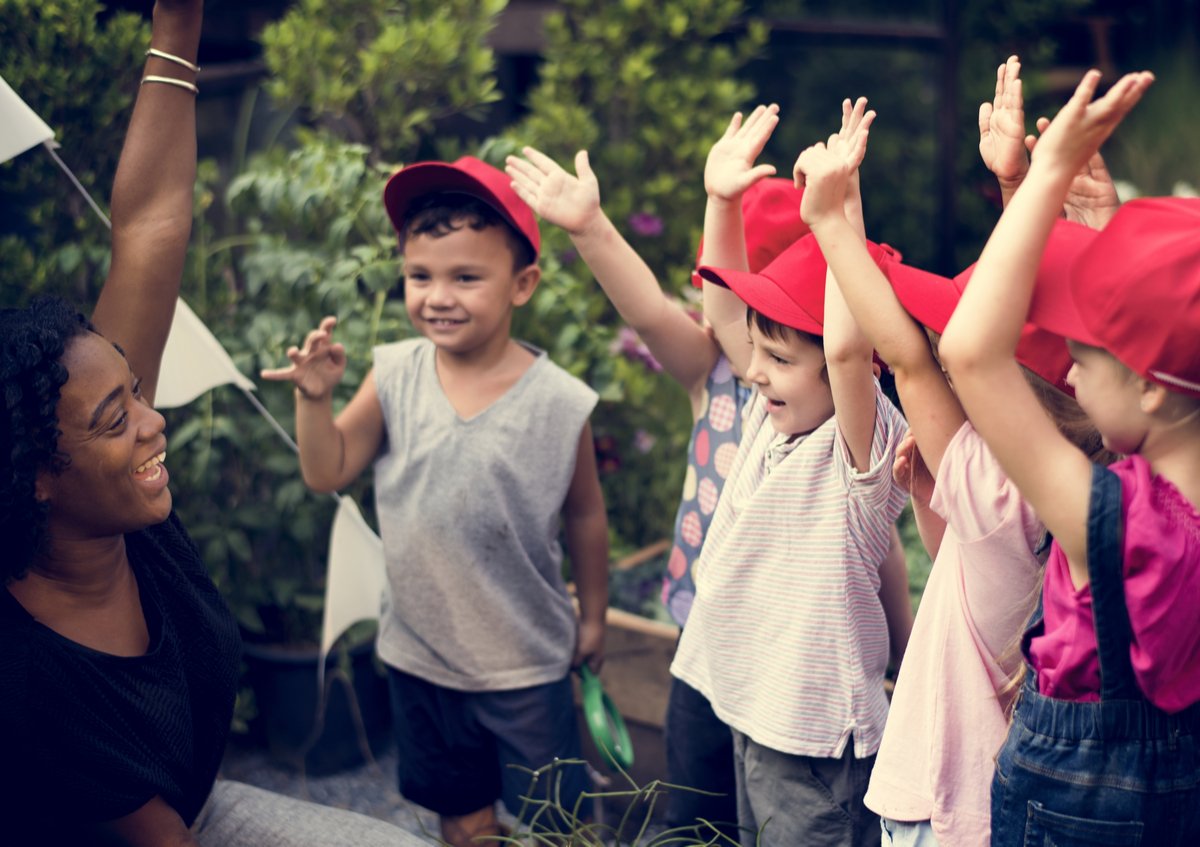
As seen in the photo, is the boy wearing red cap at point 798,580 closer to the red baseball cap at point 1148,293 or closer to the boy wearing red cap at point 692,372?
the boy wearing red cap at point 692,372

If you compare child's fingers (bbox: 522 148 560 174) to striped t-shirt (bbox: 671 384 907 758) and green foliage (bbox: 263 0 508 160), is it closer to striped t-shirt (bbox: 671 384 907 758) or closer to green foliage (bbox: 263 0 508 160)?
striped t-shirt (bbox: 671 384 907 758)

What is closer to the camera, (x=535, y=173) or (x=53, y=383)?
(x=53, y=383)

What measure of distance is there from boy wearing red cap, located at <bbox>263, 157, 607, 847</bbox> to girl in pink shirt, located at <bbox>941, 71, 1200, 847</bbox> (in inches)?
49.6

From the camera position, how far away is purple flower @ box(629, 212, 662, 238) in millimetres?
4051

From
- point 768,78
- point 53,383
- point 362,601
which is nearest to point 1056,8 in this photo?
point 768,78

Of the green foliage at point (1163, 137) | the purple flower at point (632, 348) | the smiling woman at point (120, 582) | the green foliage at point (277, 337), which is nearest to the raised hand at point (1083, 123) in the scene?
the smiling woman at point (120, 582)

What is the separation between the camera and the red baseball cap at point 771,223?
7.94ft

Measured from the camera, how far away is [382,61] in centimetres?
336

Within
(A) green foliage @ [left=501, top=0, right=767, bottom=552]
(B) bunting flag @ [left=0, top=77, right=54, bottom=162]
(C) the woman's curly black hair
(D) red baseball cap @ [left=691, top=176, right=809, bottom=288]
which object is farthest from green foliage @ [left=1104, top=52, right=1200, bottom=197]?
(C) the woman's curly black hair

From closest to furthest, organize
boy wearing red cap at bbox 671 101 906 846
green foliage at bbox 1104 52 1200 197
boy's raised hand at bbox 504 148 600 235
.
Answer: boy wearing red cap at bbox 671 101 906 846
boy's raised hand at bbox 504 148 600 235
green foliage at bbox 1104 52 1200 197

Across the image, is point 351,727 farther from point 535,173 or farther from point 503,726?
point 535,173

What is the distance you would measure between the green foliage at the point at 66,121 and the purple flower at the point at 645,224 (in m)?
1.63

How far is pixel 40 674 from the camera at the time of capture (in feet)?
5.39

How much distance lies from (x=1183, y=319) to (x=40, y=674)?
153 cm
